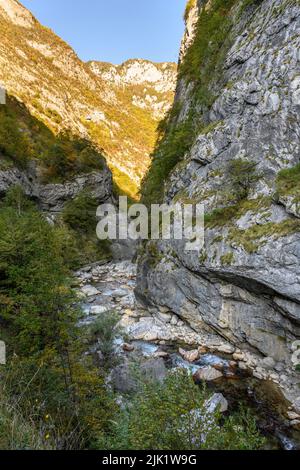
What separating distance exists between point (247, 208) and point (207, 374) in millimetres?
6255

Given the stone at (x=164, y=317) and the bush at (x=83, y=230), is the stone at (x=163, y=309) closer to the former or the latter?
the stone at (x=164, y=317)

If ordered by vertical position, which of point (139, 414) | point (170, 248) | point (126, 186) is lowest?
point (139, 414)

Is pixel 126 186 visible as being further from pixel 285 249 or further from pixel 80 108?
pixel 285 249

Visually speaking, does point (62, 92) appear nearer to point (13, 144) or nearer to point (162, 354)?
point (13, 144)

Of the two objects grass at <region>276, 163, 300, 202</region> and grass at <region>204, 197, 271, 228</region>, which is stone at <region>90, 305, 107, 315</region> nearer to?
grass at <region>204, 197, 271, 228</region>

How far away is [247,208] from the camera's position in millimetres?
10859

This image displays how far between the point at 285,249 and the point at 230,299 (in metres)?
2.98

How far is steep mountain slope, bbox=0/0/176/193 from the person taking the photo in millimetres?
40909

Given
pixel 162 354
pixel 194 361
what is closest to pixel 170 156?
pixel 162 354

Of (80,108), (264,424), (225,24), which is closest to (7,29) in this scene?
(80,108)

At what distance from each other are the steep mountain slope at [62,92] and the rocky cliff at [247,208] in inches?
1212

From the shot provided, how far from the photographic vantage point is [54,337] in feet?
23.4

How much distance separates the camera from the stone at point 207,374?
8.88 meters

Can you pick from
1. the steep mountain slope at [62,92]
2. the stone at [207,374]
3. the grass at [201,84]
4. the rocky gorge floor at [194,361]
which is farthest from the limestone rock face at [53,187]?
the stone at [207,374]
